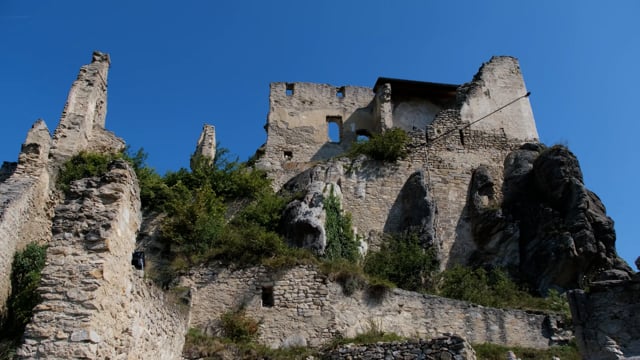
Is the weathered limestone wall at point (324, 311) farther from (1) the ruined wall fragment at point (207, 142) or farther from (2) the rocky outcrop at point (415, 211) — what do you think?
(1) the ruined wall fragment at point (207, 142)

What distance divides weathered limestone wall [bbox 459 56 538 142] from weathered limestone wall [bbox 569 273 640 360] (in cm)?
1297

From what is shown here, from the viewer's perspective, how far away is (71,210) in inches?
299

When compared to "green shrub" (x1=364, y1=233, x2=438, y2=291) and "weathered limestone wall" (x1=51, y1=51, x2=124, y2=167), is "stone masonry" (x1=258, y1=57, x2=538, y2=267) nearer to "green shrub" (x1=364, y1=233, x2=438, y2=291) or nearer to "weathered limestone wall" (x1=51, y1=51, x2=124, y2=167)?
"green shrub" (x1=364, y1=233, x2=438, y2=291)

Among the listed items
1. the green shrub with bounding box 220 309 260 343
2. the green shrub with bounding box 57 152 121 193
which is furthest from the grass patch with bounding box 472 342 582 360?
the green shrub with bounding box 57 152 121 193

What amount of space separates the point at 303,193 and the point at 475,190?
6.82 m

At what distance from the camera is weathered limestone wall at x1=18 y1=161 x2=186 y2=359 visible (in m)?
6.70

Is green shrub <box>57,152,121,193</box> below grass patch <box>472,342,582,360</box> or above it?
above

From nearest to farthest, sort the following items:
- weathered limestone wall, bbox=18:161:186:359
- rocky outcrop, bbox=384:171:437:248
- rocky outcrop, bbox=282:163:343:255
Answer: weathered limestone wall, bbox=18:161:186:359
rocky outcrop, bbox=282:163:343:255
rocky outcrop, bbox=384:171:437:248

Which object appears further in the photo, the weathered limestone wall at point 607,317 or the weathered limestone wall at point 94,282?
the weathered limestone wall at point 607,317

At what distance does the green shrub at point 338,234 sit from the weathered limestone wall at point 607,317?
20.2 feet

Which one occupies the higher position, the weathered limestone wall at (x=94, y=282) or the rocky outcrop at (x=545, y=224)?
the rocky outcrop at (x=545, y=224)

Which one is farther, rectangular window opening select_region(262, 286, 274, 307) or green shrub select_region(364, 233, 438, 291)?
green shrub select_region(364, 233, 438, 291)

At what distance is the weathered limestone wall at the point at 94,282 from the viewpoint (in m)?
6.70

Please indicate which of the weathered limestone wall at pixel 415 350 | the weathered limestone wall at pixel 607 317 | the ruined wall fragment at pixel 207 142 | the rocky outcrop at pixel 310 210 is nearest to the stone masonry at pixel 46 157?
the ruined wall fragment at pixel 207 142
